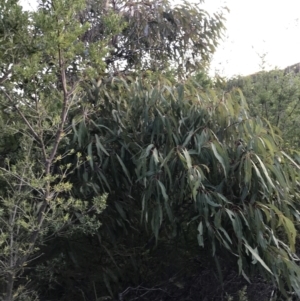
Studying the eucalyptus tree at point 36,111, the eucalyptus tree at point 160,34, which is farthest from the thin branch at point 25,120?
the eucalyptus tree at point 160,34

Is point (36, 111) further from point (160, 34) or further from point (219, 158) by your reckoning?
point (160, 34)

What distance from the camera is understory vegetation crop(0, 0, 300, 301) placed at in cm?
388

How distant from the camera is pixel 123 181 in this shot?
16.5ft

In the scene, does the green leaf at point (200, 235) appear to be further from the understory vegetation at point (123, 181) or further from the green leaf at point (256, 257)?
the green leaf at point (256, 257)

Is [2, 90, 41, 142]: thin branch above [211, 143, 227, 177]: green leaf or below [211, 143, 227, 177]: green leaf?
above

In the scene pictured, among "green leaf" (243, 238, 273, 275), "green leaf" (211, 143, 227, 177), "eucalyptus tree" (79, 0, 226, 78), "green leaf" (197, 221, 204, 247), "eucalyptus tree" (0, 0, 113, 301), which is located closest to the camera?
"eucalyptus tree" (0, 0, 113, 301)

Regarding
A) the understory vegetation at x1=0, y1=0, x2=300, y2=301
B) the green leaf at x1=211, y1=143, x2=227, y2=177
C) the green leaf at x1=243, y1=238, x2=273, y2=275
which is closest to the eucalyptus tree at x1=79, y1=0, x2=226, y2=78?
the understory vegetation at x1=0, y1=0, x2=300, y2=301

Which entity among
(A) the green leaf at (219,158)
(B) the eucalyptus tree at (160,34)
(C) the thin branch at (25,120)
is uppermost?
(B) the eucalyptus tree at (160,34)

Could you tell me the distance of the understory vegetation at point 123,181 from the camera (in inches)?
153

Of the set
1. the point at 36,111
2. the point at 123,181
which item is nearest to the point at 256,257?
the point at 123,181

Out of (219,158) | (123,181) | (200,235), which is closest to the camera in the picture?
(200,235)

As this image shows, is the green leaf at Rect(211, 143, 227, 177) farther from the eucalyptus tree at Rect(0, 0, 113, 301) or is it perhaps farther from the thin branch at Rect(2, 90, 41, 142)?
the thin branch at Rect(2, 90, 41, 142)

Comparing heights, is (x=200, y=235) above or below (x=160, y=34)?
below

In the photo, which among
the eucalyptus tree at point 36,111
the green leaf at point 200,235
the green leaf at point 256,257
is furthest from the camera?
the green leaf at point 256,257
